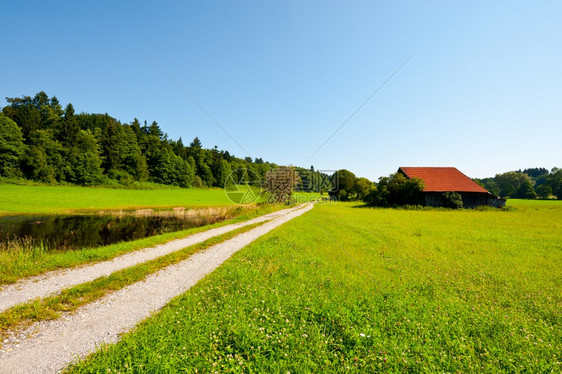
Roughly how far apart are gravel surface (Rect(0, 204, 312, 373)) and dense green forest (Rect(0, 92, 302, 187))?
46.7 m

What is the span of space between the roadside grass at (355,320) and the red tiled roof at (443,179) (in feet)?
118

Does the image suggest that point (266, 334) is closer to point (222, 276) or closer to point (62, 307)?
point (222, 276)

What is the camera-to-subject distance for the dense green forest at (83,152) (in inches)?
2018

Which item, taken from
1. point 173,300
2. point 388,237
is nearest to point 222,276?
point 173,300

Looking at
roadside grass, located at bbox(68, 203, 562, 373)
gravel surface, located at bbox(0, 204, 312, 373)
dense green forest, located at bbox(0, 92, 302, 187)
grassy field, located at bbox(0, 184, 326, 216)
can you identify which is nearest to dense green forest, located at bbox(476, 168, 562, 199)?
dense green forest, located at bbox(0, 92, 302, 187)

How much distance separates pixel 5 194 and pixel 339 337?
58.6 meters

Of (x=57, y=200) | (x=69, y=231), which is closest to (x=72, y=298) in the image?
(x=69, y=231)

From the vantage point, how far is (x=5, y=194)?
3741 centimetres

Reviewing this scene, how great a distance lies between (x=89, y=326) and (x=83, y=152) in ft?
244

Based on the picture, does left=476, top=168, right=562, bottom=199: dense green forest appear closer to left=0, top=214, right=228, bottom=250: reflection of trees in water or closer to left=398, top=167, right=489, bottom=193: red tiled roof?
left=398, top=167, right=489, bottom=193: red tiled roof

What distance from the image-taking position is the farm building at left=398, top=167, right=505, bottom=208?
132ft

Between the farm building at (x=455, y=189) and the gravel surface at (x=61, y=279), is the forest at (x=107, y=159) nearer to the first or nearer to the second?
the farm building at (x=455, y=189)

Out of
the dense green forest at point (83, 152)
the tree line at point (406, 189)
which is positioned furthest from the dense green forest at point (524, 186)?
the dense green forest at point (83, 152)

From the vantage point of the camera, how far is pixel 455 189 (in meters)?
40.8
